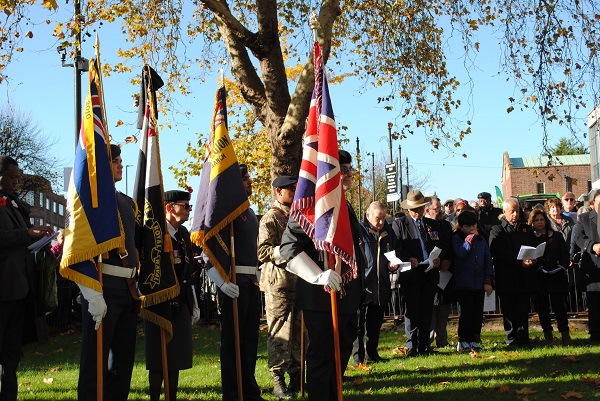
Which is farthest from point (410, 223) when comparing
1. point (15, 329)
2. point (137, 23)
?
point (137, 23)

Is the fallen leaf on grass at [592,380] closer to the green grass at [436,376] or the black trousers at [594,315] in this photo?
the green grass at [436,376]

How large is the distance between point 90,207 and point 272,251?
7.67 ft

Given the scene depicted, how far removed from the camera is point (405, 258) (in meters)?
10.8

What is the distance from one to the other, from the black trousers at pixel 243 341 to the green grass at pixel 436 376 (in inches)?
30.5

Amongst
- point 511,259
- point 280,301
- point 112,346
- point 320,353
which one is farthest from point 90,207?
point 511,259

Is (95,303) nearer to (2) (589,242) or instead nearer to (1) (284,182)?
(1) (284,182)

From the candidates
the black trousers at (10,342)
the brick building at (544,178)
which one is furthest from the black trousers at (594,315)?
the brick building at (544,178)

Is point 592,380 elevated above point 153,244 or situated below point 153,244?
below

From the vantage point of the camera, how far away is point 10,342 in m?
6.73

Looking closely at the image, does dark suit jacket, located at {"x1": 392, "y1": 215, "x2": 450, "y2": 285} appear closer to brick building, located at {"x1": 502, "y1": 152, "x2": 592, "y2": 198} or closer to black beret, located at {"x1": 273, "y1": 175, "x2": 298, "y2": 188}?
black beret, located at {"x1": 273, "y1": 175, "x2": 298, "y2": 188}

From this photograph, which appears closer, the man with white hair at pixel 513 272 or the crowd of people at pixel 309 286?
the crowd of people at pixel 309 286

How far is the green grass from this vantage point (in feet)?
26.2

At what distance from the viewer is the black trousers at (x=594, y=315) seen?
11.0 metres

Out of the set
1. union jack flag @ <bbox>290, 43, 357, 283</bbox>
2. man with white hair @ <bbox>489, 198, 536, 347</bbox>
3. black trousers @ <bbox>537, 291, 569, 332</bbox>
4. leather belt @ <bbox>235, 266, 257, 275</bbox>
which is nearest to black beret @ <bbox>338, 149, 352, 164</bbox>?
union jack flag @ <bbox>290, 43, 357, 283</bbox>
